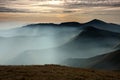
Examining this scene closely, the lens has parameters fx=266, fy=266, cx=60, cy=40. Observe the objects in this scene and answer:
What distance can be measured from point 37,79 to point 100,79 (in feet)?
40.0

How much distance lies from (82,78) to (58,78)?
4606 millimetres

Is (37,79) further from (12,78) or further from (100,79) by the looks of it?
(100,79)

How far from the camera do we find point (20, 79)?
46.9 m

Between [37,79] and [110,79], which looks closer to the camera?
[37,79]

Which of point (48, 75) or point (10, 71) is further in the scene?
point (10, 71)

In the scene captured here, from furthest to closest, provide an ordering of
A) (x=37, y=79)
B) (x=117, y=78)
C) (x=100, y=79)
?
(x=117, y=78), (x=100, y=79), (x=37, y=79)

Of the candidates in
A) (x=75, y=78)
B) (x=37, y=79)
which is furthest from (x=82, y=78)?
(x=37, y=79)

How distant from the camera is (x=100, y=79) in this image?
5022 cm

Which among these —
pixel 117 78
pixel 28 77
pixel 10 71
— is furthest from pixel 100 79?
pixel 10 71

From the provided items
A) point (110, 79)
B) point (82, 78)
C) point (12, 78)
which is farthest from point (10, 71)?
point (110, 79)

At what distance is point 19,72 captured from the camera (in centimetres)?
5409

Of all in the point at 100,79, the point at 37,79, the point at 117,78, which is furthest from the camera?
the point at 117,78

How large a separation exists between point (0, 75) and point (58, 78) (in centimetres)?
1189

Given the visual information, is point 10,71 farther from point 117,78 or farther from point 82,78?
point 117,78
